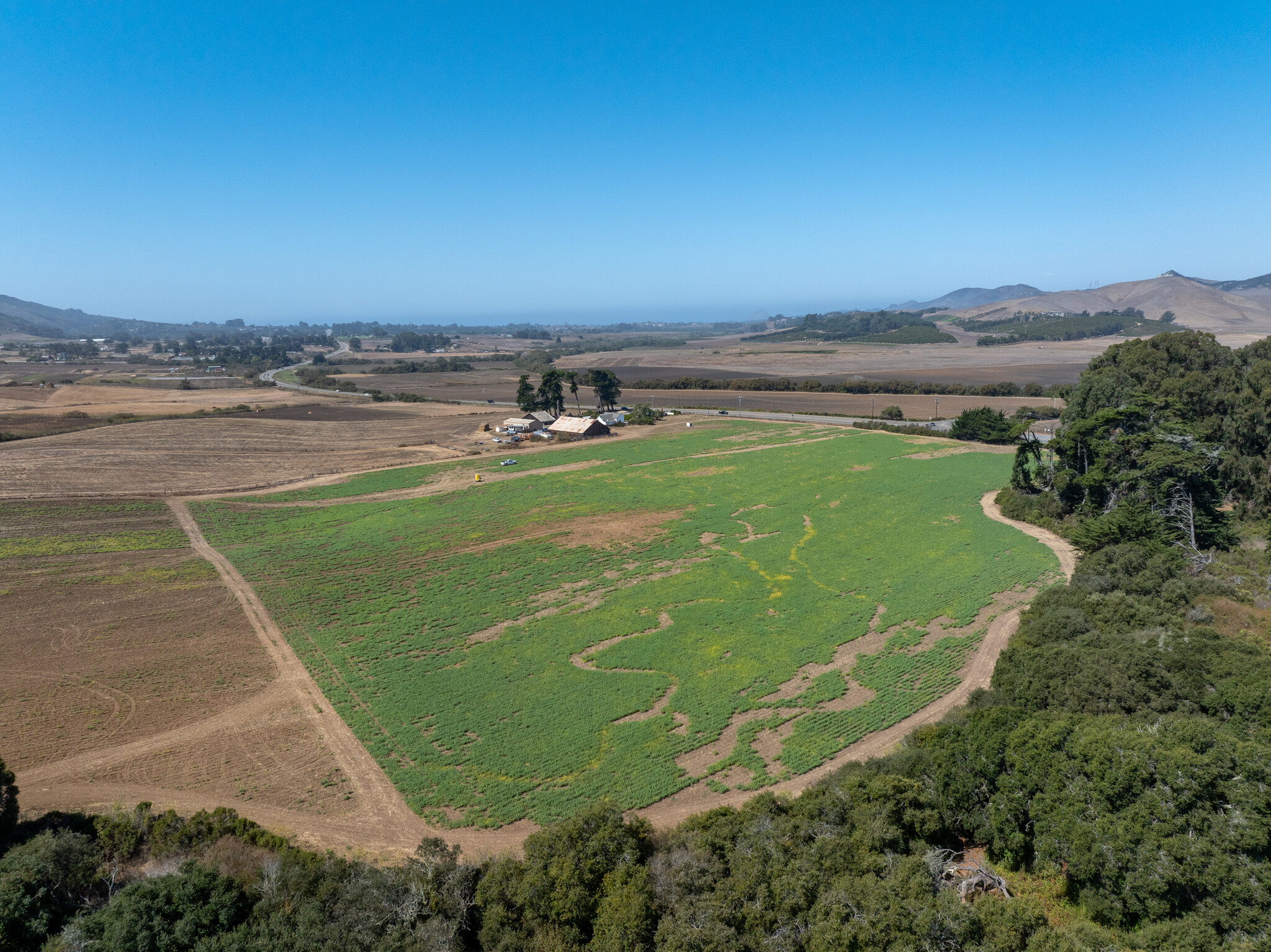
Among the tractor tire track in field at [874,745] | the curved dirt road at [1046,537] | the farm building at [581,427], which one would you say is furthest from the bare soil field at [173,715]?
the farm building at [581,427]

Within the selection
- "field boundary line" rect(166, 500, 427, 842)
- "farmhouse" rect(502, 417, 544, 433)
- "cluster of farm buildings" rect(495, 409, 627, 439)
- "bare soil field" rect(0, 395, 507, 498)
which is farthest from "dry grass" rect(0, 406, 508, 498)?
"field boundary line" rect(166, 500, 427, 842)

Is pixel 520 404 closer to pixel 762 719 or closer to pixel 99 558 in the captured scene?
pixel 99 558

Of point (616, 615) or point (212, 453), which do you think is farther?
point (212, 453)

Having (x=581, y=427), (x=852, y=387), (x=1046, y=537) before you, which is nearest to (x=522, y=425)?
(x=581, y=427)

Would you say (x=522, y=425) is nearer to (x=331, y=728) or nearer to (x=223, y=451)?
(x=223, y=451)

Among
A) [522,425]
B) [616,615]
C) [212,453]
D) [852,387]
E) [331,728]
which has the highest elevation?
[852,387]

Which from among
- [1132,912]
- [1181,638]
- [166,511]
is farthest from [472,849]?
[166,511]
